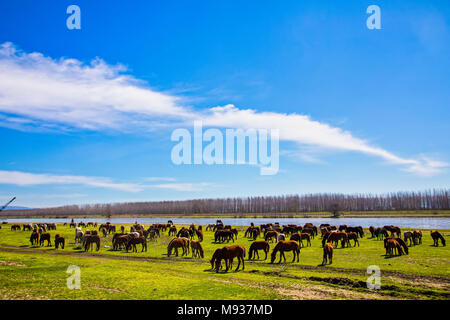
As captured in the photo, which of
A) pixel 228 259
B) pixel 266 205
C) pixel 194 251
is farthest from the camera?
pixel 266 205

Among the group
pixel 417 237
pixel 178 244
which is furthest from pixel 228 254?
pixel 417 237

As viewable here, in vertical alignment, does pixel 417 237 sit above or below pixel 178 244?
below

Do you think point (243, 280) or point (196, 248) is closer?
point (243, 280)

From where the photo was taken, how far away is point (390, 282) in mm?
14273

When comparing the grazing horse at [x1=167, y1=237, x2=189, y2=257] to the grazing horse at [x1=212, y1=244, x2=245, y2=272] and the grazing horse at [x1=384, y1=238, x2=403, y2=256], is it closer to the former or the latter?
the grazing horse at [x1=212, y1=244, x2=245, y2=272]

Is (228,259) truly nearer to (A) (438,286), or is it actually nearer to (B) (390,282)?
(B) (390,282)

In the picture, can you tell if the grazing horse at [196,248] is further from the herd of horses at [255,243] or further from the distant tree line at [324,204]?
the distant tree line at [324,204]

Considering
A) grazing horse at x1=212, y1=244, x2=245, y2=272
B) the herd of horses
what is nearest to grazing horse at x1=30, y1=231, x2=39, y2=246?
the herd of horses

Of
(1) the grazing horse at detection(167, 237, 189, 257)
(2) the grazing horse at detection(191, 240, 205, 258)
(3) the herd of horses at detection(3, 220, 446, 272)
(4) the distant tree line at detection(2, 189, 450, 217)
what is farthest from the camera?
(4) the distant tree line at detection(2, 189, 450, 217)

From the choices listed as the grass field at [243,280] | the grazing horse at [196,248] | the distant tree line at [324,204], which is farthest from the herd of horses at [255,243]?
the distant tree line at [324,204]

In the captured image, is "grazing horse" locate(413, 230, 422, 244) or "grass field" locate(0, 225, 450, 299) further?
"grazing horse" locate(413, 230, 422, 244)

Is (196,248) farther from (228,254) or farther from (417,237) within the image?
(417,237)
